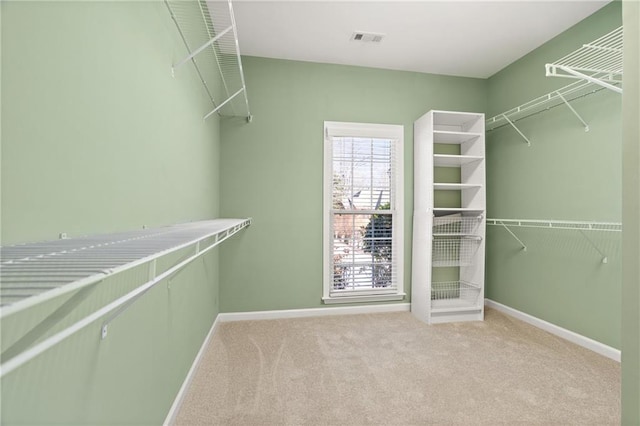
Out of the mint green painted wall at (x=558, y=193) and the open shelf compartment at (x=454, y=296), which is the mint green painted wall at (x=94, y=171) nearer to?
the open shelf compartment at (x=454, y=296)

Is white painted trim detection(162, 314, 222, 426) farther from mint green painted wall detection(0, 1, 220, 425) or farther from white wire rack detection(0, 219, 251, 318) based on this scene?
white wire rack detection(0, 219, 251, 318)

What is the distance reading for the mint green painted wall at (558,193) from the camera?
2375 millimetres

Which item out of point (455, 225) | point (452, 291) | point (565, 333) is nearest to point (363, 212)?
point (455, 225)

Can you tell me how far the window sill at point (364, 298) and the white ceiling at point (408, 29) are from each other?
246cm

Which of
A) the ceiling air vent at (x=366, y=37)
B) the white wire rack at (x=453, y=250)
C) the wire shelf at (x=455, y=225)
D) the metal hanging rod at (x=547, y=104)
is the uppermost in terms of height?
the ceiling air vent at (x=366, y=37)

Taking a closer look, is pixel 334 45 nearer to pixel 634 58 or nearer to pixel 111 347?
pixel 634 58

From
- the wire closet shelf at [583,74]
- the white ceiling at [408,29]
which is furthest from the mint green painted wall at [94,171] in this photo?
the wire closet shelf at [583,74]

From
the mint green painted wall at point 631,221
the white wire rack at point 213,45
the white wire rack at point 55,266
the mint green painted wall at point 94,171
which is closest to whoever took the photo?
the white wire rack at point 55,266

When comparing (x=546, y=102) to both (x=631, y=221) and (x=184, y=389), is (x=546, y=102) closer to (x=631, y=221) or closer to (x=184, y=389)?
(x=631, y=221)

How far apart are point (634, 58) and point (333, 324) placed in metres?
2.75

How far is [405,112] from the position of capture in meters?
3.46

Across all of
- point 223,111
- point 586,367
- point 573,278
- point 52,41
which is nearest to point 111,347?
point 52,41

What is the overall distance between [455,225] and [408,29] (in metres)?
2.00

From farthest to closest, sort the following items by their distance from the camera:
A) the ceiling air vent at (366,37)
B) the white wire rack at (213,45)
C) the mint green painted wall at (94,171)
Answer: the ceiling air vent at (366,37)
the white wire rack at (213,45)
the mint green painted wall at (94,171)
